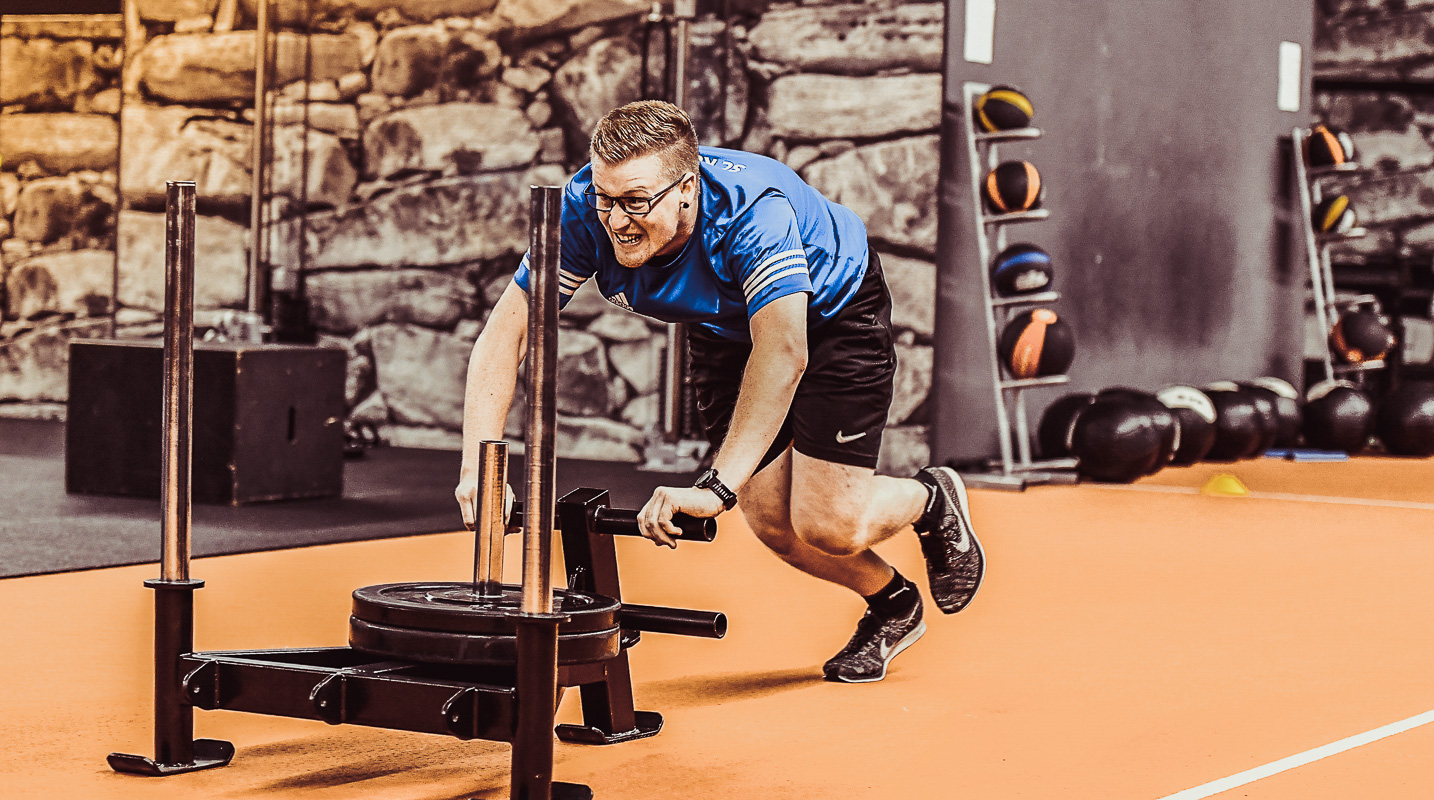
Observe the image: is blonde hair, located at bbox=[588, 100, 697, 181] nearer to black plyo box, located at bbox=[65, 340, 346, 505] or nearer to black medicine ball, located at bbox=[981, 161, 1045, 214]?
black plyo box, located at bbox=[65, 340, 346, 505]

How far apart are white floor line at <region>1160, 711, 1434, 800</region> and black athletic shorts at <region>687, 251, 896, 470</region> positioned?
3.10 feet

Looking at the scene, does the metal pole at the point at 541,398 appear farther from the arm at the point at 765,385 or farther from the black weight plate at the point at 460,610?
the arm at the point at 765,385

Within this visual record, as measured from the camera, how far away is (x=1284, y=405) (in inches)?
333

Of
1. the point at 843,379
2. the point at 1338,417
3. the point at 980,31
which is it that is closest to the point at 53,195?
the point at 980,31

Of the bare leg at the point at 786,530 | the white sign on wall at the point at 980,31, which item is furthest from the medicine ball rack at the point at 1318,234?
the bare leg at the point at 786,530

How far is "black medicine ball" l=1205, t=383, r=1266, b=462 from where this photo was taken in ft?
26.2

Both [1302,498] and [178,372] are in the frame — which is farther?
Result: [1302,498]

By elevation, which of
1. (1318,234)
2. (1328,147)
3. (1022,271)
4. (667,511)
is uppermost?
(1328,147)

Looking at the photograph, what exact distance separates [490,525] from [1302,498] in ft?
17.8

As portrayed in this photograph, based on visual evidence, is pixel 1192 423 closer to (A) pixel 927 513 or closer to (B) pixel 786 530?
(A) pixel 927 513

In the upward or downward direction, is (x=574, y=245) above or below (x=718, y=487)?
above

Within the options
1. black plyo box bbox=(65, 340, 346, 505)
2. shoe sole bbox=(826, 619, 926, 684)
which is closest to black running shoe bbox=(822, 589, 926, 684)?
shoe sole bbox=(826, 619, 926, 684)

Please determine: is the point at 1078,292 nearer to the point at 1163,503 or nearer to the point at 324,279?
the point at 1163,503

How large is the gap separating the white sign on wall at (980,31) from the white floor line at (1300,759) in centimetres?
469
